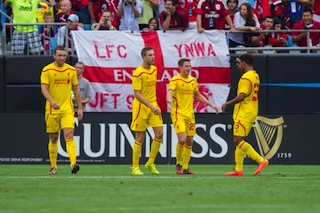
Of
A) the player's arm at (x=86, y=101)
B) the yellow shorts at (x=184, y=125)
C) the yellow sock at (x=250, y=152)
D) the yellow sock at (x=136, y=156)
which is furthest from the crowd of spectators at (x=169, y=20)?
the yellow sock at (x=250, y=152)

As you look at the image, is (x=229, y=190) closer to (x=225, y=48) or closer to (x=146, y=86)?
(x=146, y=86)

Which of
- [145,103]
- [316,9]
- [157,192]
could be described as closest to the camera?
[157,192]

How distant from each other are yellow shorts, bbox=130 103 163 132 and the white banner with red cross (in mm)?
5100

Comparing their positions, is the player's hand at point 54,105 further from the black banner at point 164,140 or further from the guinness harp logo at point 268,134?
the guinness harp logo at point 268,134

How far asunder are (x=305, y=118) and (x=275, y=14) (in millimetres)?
3352

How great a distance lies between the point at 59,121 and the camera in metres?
18.2

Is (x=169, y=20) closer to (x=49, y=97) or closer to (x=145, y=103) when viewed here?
(x=145, y=103)

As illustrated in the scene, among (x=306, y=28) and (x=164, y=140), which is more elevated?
(x=306, y=28)

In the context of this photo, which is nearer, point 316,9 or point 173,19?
point 173,19

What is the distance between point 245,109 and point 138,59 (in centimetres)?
629

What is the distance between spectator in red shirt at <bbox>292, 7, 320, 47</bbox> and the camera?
24.5 m

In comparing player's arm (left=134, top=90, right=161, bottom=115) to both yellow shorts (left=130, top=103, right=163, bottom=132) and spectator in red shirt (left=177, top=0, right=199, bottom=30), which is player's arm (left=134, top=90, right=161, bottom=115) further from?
spectator in red shirt (left=177, top=0, right=199, bottom=30)

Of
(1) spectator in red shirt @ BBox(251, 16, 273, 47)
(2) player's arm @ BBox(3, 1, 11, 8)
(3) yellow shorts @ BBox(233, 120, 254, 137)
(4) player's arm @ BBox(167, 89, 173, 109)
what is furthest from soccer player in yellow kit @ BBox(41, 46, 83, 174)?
(1) spectator in red shirt @ BBox(251, 16, 273, 47)

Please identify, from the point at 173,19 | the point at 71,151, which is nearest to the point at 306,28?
the point at 173,19
